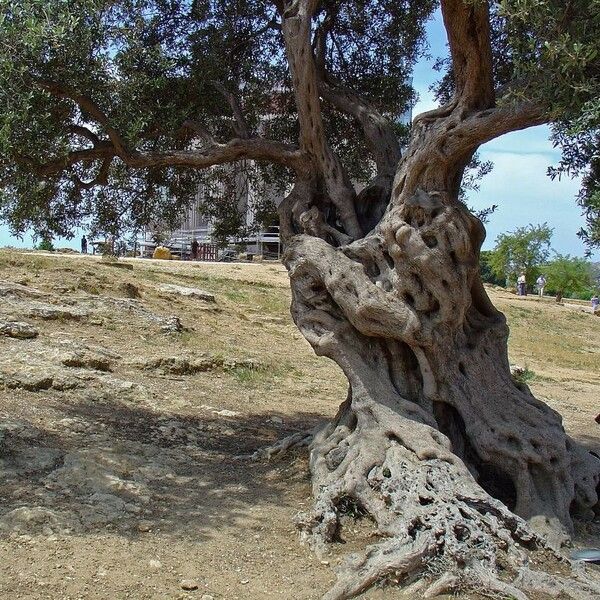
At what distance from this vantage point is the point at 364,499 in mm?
6070

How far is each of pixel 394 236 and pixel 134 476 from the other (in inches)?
124

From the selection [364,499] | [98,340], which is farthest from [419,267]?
[98,340]

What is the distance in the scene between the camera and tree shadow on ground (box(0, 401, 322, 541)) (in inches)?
229

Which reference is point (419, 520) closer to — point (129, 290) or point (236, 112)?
point (236, 112)

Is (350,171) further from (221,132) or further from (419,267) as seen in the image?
(419,267)

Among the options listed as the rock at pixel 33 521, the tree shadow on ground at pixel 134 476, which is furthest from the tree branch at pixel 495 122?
the rock at pixel 33 521

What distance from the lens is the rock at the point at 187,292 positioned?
54.7ft

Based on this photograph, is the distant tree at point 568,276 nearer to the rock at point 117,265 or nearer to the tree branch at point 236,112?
the rock at point 117,265

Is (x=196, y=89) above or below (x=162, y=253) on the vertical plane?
above

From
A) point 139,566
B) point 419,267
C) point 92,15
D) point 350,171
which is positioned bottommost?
point 139,566

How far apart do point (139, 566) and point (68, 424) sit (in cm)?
330

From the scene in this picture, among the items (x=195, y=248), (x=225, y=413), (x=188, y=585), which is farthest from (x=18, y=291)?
Answer: (x=195, y=248)

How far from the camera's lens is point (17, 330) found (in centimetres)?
1095

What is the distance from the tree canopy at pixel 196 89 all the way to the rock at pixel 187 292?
6566 mm
